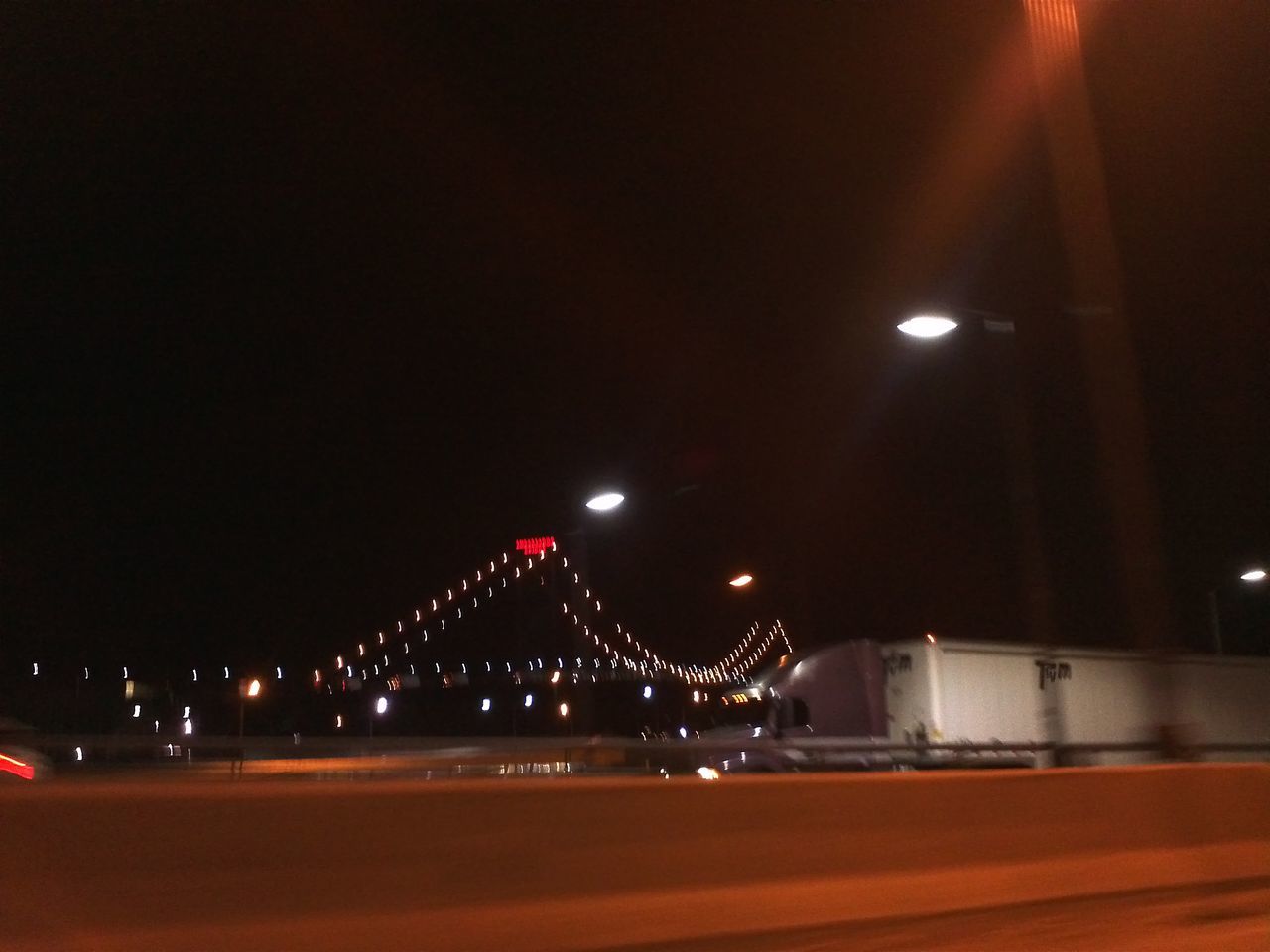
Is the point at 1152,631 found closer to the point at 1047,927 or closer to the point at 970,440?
the point at 1047,927

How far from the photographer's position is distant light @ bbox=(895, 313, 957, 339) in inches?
571

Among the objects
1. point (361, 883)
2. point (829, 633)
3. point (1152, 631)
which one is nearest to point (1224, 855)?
point (1152, 631)

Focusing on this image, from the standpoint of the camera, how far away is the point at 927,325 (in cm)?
1468

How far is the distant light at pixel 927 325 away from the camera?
47.5 ft

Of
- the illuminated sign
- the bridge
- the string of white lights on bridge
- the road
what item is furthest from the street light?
the string of white lights on bridge

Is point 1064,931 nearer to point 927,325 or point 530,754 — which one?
point 927,325

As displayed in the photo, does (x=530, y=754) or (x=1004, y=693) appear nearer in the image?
(x=530, y=754)

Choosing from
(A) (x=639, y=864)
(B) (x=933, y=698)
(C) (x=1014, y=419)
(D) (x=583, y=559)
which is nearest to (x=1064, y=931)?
(A) (x=639, y=864)

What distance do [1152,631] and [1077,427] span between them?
29.8 meters

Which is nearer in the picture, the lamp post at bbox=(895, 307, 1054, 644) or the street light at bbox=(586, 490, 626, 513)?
the lamp post at bbox=(895, 307, 1054, 644)

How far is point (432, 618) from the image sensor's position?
137ft

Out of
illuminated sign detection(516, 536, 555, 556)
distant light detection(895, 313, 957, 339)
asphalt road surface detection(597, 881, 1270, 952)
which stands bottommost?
asphalt road surface detection(597, 881, 1270, 952)

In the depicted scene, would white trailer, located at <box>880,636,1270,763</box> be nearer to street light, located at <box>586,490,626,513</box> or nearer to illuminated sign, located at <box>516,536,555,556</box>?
illuminated sign, located at <box>516,536,555,556</box>

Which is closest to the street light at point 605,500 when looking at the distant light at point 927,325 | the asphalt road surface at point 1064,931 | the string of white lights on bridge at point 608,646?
the distant light at point 927,325
